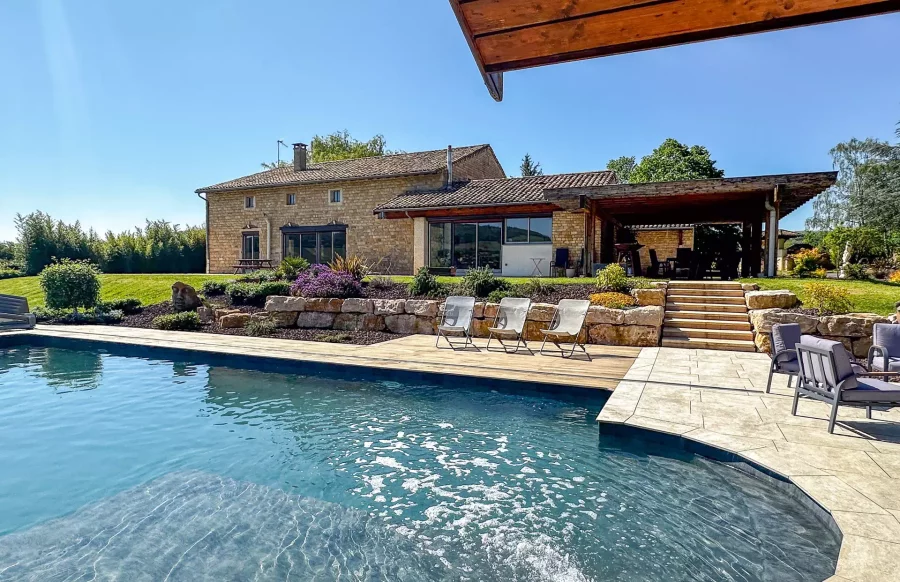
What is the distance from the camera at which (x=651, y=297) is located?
31.3 ft

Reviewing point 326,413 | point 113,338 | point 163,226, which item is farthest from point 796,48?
point 163,226

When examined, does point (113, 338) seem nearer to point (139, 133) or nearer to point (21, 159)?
point (139, 133)

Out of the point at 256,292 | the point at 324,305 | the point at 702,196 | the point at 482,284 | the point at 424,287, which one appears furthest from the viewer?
the point at 702,196

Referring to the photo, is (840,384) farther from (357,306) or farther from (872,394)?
(357,306)

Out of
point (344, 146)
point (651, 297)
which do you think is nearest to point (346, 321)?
point (651, 297)

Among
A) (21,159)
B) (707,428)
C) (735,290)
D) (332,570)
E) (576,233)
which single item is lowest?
(332,570)

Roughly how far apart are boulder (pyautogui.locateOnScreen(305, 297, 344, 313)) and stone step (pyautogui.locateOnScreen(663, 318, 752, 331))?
7.01 m

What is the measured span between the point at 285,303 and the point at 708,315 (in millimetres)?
9273

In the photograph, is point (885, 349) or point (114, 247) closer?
point (885, 349)

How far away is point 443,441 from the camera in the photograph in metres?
4.61

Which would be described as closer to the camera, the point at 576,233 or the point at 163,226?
the point at 576,233

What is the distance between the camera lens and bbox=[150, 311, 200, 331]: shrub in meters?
11.1

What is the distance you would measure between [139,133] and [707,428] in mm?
19394

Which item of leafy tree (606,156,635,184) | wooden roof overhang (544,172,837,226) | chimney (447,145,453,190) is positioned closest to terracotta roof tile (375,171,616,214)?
chimney (447,145,453,190)
